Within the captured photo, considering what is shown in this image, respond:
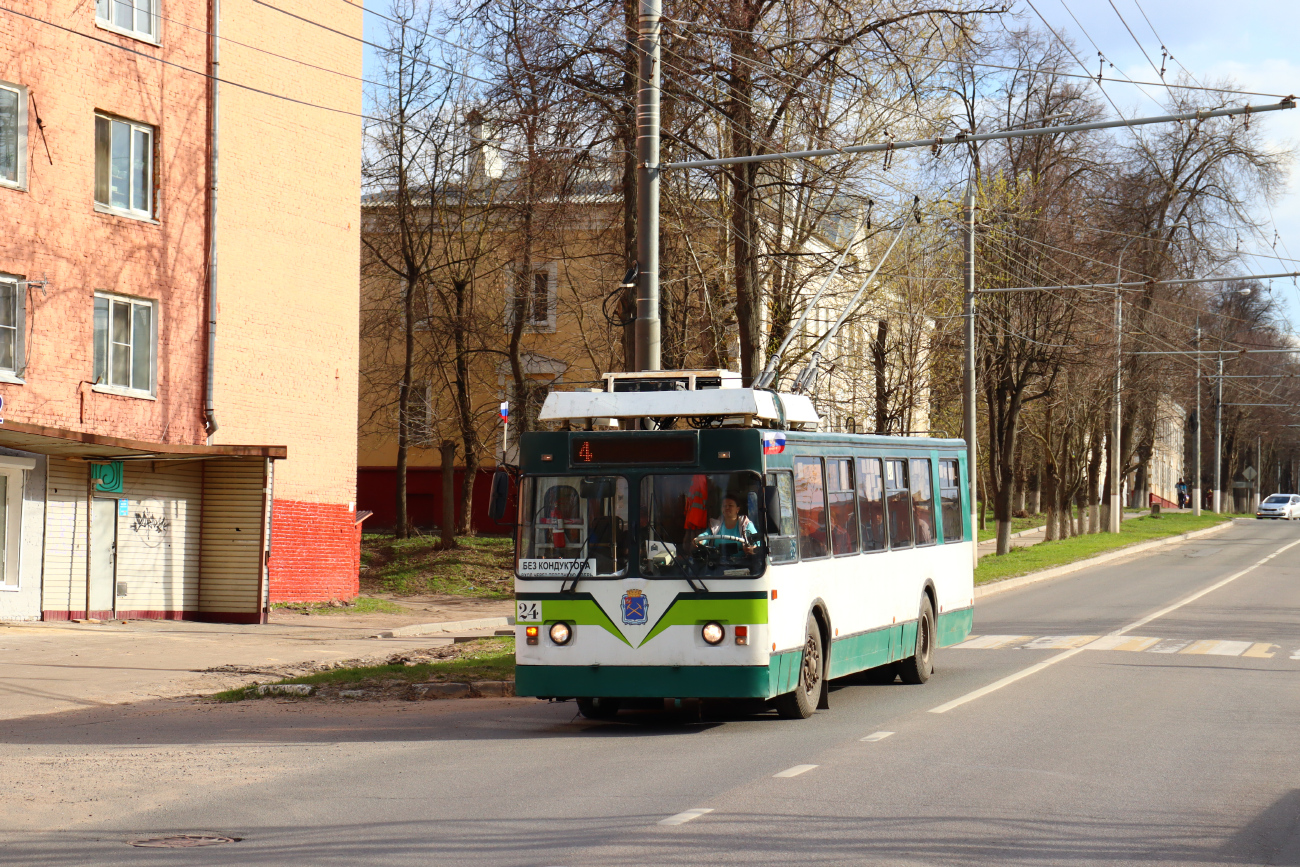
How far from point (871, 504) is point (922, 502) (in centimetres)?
187

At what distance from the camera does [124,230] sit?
2483 cm

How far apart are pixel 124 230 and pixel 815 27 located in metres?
12.0

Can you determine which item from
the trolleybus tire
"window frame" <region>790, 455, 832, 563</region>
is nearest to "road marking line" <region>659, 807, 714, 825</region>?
"window frame" <region>790, 455, 832, 563</region>

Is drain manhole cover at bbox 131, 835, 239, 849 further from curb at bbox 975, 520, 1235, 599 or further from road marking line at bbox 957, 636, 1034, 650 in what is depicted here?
curb at bbox 975, 520, 1235, 599

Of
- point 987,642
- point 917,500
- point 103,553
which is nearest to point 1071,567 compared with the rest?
point 987,642

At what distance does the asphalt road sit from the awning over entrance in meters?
8.26

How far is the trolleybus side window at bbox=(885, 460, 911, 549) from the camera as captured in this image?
15.3m

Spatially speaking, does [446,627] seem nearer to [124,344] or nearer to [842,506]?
[124,344]

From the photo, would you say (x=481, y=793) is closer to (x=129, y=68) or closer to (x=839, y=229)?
(x=129, y=68)

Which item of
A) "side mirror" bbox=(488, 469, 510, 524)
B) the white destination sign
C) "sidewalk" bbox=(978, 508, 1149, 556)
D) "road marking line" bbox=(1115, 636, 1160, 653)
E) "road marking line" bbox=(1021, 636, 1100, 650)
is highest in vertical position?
"side mirror" bbox=(488, 469, 510, 524)

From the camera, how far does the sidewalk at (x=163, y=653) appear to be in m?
15.6

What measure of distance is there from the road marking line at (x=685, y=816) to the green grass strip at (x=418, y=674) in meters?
7.31

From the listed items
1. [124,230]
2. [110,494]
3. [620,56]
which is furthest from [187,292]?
[620,56]

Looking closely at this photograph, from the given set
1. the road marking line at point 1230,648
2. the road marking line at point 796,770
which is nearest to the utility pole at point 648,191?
the road marking line at point 796,770
